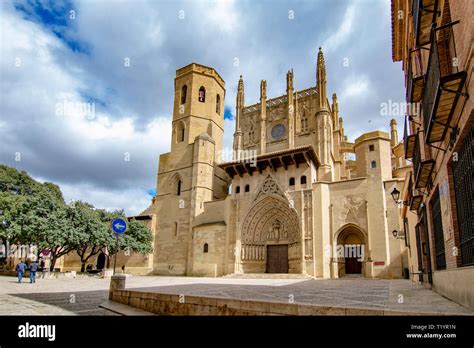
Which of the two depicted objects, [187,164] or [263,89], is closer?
[187,164]

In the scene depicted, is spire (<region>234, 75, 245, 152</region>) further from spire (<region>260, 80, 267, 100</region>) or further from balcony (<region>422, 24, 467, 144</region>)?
balcony (<region>422, 24, 467, 144</region>)

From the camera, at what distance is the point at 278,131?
105 feet

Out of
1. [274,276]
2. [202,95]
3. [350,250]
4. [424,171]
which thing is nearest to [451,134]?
[424,171]

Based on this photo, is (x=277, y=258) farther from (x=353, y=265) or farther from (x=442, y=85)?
(x=442, y=85)

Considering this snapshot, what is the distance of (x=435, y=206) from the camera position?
24.9 ft

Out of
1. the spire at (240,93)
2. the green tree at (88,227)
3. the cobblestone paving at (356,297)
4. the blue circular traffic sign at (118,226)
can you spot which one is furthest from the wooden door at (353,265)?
the spire at (240,93)

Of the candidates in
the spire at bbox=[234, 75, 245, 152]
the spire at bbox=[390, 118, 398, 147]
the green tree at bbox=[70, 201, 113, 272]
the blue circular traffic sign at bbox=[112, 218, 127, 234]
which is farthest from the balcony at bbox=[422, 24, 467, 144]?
the spire at bbox=[390, 118, 398, 147]

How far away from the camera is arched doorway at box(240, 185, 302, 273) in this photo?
24.2m

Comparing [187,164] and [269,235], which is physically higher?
[187,164]

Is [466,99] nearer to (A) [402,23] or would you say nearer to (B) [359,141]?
(A) [402,23]

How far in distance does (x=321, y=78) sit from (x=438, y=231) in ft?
79.0

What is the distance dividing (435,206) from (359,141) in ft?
55.0
